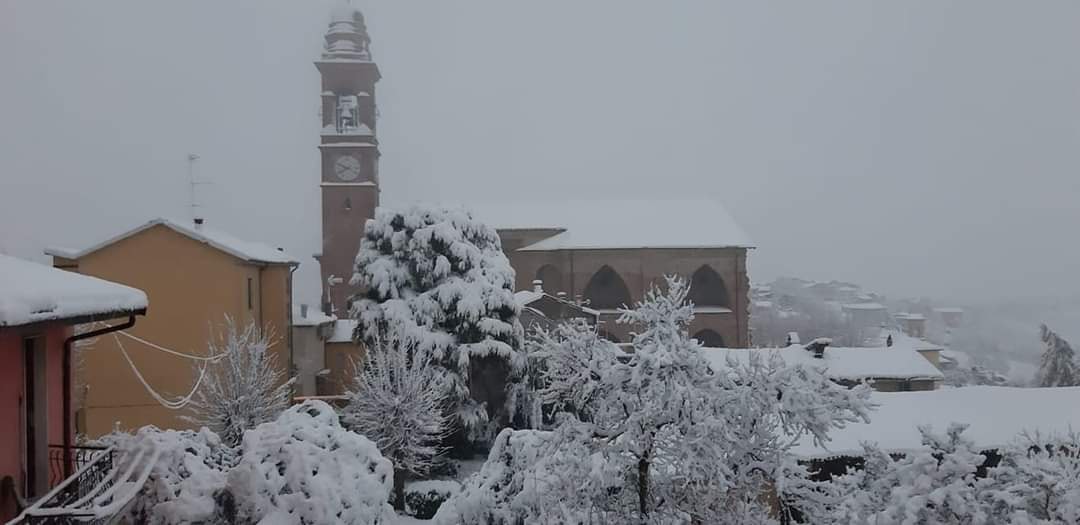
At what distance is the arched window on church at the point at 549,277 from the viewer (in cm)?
3875

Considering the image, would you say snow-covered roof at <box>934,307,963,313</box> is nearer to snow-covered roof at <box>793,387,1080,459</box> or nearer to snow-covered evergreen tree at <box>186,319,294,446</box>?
snow-covered roof at <box>793,387,1080,459</box>

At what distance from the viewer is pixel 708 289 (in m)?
39.5

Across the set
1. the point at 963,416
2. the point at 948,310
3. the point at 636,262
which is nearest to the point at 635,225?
the point at 636,262

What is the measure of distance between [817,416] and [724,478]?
1.08 m

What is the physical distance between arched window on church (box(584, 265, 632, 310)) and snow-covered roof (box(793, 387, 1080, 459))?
2071 cm

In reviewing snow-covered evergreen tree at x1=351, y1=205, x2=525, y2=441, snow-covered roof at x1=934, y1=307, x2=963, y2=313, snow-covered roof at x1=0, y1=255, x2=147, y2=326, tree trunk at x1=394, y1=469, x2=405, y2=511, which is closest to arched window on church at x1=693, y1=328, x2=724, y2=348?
snow-covered evergreen tree at x1=351, y1=205, x2=525, y2=441

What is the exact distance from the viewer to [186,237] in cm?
1947

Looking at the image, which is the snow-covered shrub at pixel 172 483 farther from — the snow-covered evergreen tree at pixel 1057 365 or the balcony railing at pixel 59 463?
the snow-covered evergreen tree at pixel 1057 365

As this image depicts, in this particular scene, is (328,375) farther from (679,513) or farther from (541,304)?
(679,513)

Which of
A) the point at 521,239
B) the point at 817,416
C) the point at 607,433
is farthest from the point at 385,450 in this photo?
the point at 521,239

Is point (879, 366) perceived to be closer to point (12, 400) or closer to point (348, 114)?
point (348, 114)

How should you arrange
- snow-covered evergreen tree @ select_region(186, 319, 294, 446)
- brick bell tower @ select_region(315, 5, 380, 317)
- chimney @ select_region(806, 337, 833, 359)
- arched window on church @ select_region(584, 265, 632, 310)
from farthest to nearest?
arched window on church @ select_region(584, 265, 632, 310) → brick bell tower @ select_region(315, 5, 380, 317) → chimney @ select_region(806, 337, 833, 359) → snow-covered evergreen tree @ select_region(186, 319, 294, 446)

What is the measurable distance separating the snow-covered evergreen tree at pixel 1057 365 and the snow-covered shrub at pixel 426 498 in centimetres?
3112

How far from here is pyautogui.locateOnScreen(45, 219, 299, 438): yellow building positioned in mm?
19125
